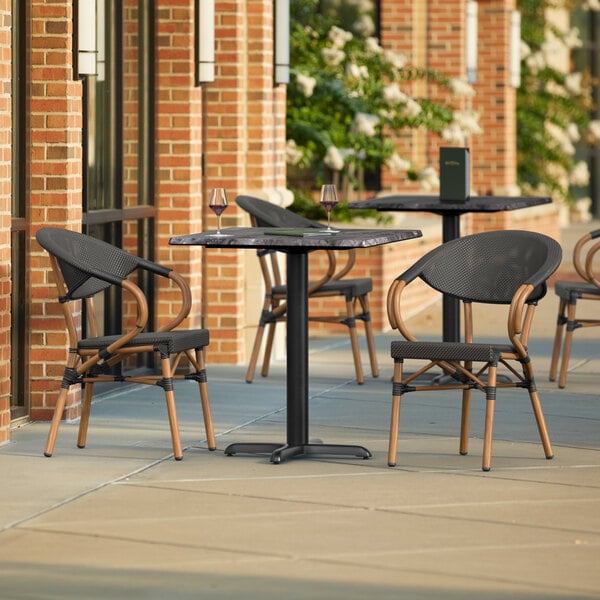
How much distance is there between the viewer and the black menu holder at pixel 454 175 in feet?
32.1

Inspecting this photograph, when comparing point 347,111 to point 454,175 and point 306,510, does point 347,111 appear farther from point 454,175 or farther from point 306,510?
point 306,510

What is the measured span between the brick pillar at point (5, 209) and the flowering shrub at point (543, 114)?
1342 centimetres

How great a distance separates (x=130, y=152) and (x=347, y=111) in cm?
472

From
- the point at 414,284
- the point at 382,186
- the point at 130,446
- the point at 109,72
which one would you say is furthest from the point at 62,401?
the point at 382,186

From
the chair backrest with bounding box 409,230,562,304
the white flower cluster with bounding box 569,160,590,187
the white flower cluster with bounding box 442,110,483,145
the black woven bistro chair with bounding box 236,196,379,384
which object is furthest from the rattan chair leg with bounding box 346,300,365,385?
the white flower cluster with bounding box 569,160,590,187

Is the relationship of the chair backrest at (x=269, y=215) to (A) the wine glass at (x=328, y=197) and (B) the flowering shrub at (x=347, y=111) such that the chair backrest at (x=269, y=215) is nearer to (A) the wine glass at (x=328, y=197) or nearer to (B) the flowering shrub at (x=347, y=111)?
(A) the wine glass at (x=328, y=197)

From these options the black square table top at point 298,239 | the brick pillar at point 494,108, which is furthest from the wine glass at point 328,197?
the brick pillar at point 494,108

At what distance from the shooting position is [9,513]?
608 cm

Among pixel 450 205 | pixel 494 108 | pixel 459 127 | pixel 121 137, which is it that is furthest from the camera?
pixel 494 108

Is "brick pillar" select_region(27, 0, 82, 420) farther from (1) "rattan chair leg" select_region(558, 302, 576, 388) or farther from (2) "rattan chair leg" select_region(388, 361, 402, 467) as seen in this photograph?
(1) "rattan chair leg" select_region(558, 302, 576, 388)

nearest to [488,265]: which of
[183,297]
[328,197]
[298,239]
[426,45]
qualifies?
[328,197]

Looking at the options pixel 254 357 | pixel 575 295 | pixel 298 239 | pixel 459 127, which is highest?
pixel 459 127

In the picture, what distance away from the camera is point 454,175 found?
982 centimetres

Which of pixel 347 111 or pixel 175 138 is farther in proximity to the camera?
pixel 347 111
